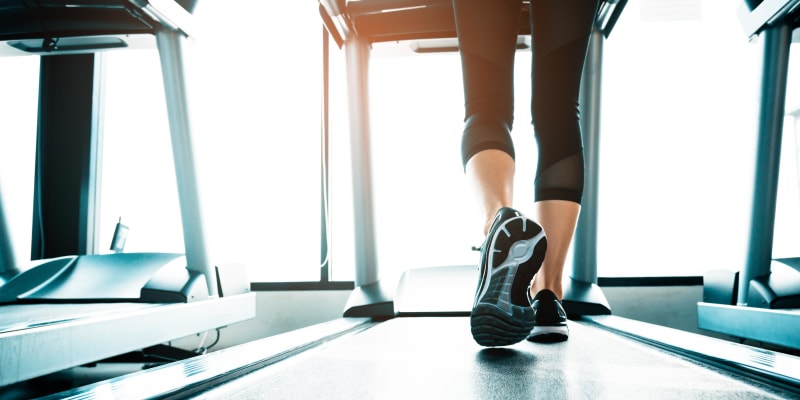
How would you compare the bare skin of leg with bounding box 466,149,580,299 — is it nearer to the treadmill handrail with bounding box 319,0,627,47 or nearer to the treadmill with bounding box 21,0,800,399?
the treadmill with bounding box 21,0,800,399

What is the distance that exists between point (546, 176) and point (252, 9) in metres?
2.40

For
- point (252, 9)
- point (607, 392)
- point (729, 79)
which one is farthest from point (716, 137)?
point (252, 9)

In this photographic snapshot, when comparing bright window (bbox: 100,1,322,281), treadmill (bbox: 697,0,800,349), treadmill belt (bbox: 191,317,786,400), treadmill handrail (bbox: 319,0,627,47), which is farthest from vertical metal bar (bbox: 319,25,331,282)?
treadmill (bbox: 697,0,800,349)

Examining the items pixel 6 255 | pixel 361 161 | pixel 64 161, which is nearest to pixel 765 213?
pixel 361 161

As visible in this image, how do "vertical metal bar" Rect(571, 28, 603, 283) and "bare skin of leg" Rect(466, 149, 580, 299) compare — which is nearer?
"bare skin of leg" Rect(466, 149, 580, 299)

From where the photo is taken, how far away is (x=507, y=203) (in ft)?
2.63

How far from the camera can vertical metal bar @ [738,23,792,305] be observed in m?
1.47

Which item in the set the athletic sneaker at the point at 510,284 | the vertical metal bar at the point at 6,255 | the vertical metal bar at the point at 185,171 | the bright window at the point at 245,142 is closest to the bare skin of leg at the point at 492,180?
the athletic sneaker at the point at 510,284

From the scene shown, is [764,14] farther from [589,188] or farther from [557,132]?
[557,132]

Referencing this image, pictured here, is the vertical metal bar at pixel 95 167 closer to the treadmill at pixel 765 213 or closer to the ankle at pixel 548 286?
the ankle at pixel 548 286

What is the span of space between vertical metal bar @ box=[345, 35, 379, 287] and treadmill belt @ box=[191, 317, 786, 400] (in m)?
0.79

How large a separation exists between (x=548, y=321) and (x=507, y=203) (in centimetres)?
25

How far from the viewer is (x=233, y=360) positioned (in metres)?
0.66

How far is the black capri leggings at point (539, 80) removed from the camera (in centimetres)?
82
